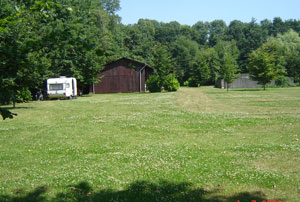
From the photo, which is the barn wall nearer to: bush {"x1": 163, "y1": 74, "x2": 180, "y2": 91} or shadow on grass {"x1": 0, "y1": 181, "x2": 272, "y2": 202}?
bush {"x1": 163, "y1": 74, "x2": 180, "y2": 91}

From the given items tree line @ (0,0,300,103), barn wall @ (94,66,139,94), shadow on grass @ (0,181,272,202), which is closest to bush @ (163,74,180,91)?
tree line @ (0,0,300,103)

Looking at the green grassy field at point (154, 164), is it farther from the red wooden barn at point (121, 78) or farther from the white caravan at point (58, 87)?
the red wooden barn at point (121, 78)

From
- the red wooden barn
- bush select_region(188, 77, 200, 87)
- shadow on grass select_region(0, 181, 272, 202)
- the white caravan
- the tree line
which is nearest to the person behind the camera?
the tree line

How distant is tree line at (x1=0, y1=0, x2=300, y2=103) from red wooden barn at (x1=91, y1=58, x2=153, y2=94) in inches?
157

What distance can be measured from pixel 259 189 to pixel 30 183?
474 cm

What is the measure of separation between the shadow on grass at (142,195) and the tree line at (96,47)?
7.03 feet

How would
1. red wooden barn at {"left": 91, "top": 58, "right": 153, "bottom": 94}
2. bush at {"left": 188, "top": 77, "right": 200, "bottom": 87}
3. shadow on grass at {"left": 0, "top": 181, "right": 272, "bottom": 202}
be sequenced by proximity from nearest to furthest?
shadow on grass at {"left": 0, "top": 181, "right": 272, "bottom": 202} → red wooden barn at {"left": 91, "top": 58, "right": 153, "bottom": 94} → bush at {"left": 188, "top": 77, "right": 200, "bottom": 87}

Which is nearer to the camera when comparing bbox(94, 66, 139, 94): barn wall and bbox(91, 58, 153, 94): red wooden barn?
bbox(91, 58, 153, 94): red wooden barn

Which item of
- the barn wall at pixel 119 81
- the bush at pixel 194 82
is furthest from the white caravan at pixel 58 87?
the bush at pixel 194 82

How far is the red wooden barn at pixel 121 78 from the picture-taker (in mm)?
52188

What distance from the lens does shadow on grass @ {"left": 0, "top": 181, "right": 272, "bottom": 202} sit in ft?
17.4

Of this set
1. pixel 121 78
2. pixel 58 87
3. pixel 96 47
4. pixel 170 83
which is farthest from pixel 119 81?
pixel 96 47

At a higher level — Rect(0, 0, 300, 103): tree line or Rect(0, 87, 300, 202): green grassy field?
Rect(0, 0, 300, 103): tree line

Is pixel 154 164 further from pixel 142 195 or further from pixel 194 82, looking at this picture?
pixel 194 82
